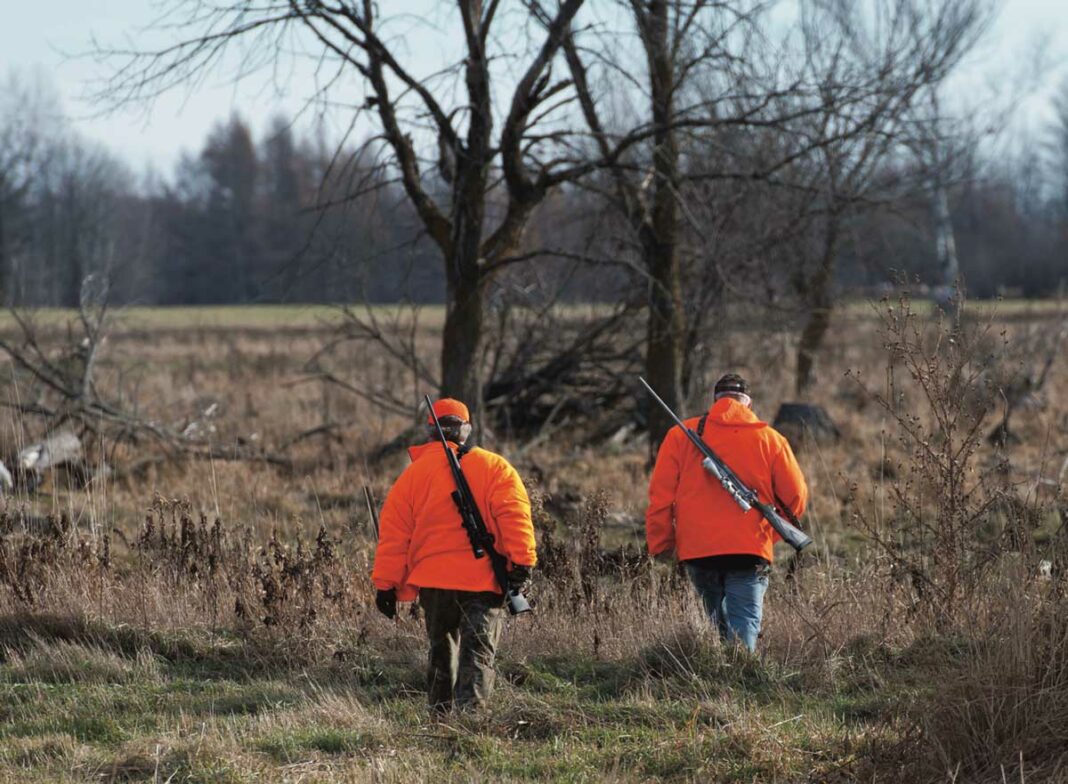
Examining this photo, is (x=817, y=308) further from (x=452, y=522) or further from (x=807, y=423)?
(x=452, y=522)

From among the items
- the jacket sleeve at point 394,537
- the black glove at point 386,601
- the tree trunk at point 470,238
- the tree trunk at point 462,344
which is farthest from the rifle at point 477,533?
the tree trunk at point 462,344

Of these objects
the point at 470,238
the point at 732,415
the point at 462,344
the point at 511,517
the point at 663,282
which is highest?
the point at 470,238

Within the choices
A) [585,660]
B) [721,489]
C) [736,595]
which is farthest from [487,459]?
[736,595]

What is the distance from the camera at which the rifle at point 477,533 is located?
545cm

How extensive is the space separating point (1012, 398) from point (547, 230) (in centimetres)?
702

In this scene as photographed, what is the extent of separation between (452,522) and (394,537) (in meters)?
0.32

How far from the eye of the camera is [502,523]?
5445 millimetres

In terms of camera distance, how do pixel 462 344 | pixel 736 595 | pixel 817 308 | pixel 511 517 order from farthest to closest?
pixel 817 308 → pixel 462 344 → pixel 736 595 → pixel 511 517

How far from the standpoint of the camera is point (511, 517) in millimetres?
5434

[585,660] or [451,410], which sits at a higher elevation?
[451,410]

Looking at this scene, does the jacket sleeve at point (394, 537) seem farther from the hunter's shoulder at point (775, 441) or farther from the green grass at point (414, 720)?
the hunter's shoulder at point (775, 441)

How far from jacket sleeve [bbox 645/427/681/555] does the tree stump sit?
7788 millimetres

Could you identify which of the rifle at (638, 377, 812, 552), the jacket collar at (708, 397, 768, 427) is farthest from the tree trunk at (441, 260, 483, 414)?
the rifle at (638, 377, 812, 552)

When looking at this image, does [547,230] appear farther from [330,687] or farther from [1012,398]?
[330,687]
